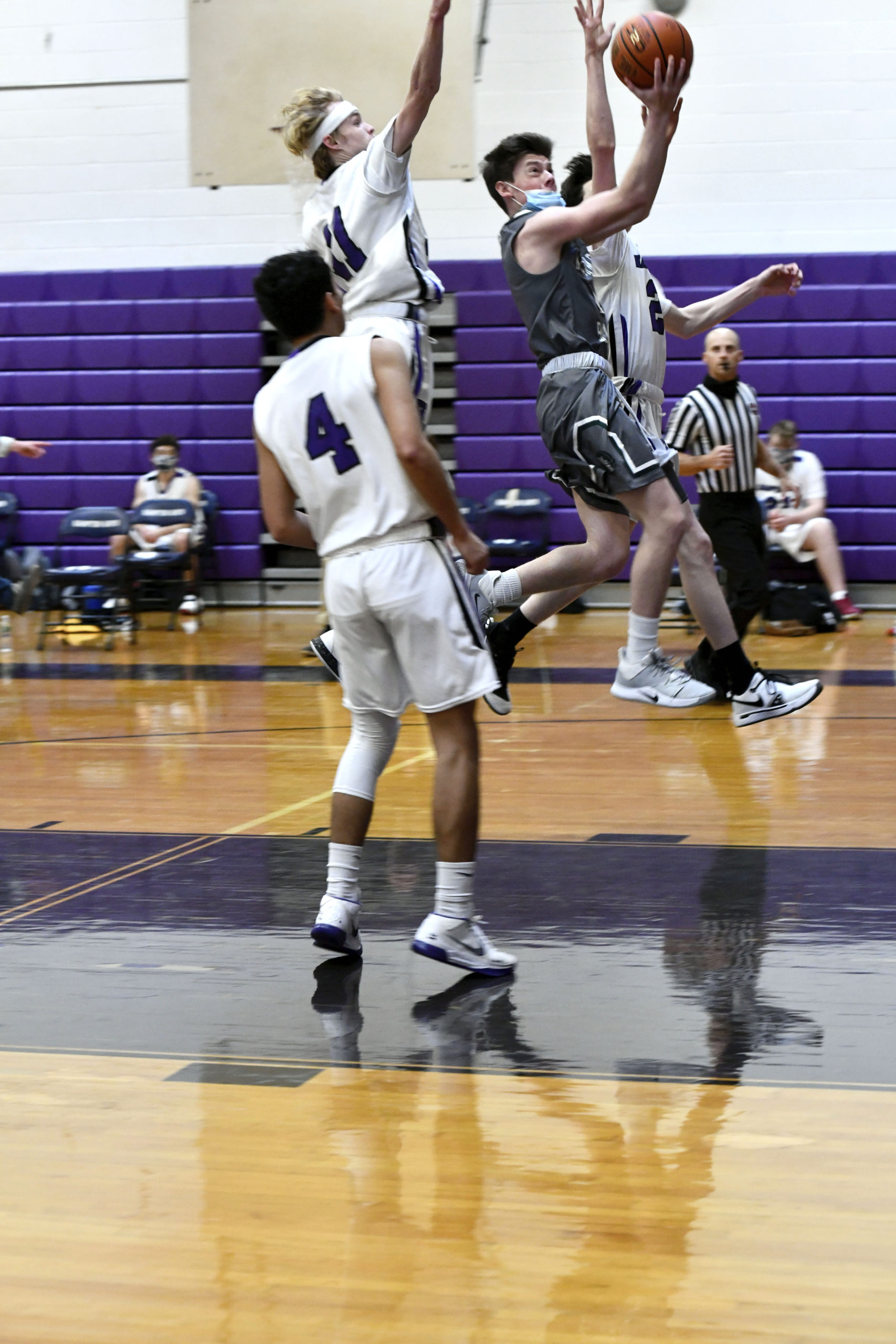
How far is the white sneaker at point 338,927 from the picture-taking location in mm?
3229

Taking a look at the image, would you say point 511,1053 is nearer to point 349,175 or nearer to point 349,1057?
point 349,1057

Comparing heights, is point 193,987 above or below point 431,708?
below

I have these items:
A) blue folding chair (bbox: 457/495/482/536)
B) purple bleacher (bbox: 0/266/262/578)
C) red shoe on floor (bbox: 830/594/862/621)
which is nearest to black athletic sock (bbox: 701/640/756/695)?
red shoe on floor (bbox: 830/594/862/621)

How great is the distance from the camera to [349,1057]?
107 inches

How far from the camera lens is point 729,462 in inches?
288

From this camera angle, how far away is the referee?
25.3 feet

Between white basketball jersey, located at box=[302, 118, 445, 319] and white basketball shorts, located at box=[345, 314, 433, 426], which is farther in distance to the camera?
white basketball jersey, located at box=[302, 118, 445, 319]

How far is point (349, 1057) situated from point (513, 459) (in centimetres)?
983

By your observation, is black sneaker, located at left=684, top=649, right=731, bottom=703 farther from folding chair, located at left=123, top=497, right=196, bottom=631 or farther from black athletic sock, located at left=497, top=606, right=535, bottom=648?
folding chair, located at left=123, top=497, right=196, bottom=631

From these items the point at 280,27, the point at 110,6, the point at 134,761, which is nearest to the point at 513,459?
the point at 280,27

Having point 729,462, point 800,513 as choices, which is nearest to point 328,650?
point 729,462

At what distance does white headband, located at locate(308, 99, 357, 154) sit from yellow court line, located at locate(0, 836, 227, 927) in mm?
1878

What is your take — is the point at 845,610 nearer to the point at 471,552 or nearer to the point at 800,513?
the point at 800,513

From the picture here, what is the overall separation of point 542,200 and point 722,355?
335 cm
